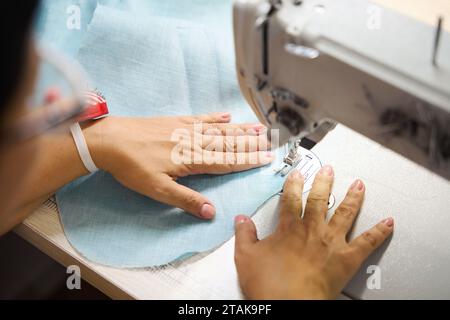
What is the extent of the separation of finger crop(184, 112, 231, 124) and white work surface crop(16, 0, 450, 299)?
0.19 m

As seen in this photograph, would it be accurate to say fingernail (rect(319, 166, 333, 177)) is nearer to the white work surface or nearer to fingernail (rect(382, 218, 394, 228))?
the white work surface

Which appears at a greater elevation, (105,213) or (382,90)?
(382,90)

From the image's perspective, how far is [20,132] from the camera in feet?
1.54

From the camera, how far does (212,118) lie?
0.97 meters

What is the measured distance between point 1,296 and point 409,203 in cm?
116

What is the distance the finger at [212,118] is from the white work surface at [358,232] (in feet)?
0.62

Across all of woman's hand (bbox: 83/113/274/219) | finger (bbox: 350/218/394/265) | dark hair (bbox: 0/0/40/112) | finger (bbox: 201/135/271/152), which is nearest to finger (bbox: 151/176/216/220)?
woman's hand (bbox: 83/113/274/219)

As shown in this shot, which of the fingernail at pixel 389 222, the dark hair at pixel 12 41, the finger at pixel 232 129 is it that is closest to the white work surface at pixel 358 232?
the fingernail at pixel 389 222

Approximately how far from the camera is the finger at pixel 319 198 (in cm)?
81

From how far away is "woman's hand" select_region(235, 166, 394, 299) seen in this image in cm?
72

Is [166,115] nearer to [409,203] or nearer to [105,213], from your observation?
[105,213]

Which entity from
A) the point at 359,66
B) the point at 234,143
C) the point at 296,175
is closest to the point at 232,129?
the point at 234,143

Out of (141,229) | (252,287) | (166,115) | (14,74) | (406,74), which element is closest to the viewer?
(14,74)
